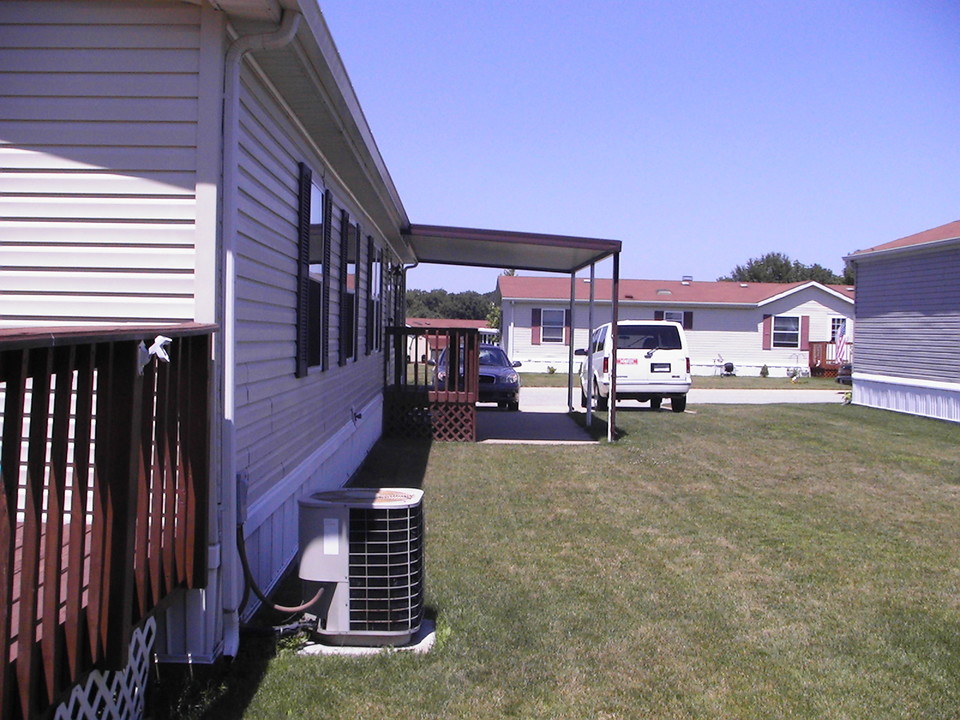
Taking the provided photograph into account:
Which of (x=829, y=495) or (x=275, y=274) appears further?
(x=829, y=495)

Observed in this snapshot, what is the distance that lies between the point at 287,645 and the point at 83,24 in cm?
326

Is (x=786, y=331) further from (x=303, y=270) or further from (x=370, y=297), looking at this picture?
(x=303, y=270)

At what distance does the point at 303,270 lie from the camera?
256 inches

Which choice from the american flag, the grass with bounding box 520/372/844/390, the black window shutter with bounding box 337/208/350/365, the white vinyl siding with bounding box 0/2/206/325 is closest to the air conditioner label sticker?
the white vinyl siding with bounding box 0/2/206/325

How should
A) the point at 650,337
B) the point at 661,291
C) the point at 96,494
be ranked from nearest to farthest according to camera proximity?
the point at 96,494, the point at 650,337, the point at 661,291

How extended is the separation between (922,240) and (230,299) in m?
17.8

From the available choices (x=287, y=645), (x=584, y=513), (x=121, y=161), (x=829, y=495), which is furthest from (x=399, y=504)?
(x=829, y=495)

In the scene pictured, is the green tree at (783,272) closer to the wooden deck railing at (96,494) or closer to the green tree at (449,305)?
the green tree at (449,305)

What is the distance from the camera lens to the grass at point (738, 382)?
1141 inches

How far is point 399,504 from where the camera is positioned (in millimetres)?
4707

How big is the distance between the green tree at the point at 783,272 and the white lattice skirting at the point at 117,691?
79.0 m

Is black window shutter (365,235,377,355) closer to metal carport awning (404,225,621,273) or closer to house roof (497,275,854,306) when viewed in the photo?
metal carport awning (404,225,621,273)

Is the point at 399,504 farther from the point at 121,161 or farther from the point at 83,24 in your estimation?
the point at 83,24

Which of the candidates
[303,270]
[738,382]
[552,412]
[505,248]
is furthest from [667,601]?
[738,382]
